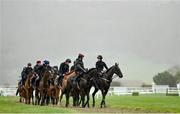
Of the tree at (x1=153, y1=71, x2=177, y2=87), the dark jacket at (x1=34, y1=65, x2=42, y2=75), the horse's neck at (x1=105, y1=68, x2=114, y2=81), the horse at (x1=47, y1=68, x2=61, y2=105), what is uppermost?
the tree at (x1=153, y1=71, x2=177, y2=87)

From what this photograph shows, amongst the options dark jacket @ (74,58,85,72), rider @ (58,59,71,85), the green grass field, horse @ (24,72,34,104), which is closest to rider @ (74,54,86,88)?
dark jacket @ (74,58,85,72)

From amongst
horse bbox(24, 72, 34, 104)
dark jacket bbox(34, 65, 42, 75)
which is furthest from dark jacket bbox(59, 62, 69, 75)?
horse bbox(24, 72, 34, 104)

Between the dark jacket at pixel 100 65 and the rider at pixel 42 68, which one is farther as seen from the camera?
the dark jacket at pixel 100 65

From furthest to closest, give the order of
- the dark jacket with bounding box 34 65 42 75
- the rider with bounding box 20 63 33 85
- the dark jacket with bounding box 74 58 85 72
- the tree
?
the tree
the rider with bounding box 20 63 33 85
the dark jacket with bounding box 34 65 42 75
the dark jacket with bounding box 74 58 85 72

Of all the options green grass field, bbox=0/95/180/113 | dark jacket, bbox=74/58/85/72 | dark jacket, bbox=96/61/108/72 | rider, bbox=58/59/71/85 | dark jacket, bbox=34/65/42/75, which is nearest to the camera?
green grass field, bbox=0/95/180/113

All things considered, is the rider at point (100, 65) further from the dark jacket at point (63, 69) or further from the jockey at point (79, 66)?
the dark jacket at point (63, 69)

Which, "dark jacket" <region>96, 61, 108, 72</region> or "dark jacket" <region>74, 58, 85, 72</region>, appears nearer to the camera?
"dark jacket" <region>74, 58, 85, 72</region>

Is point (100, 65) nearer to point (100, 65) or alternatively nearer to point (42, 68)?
point (100, 65)

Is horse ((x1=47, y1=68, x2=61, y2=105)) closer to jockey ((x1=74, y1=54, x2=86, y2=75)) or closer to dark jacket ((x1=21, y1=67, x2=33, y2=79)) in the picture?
jockey ((x1=74, y1=54, x2=86, y2=75))

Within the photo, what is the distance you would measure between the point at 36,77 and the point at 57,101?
2218 mm

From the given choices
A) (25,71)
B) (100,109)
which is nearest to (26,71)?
(25,71)

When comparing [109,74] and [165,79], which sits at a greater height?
[165,79]

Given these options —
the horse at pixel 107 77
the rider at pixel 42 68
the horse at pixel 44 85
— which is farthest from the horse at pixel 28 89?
the horse at pixel 107 77

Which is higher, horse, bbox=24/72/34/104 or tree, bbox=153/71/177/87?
tree, bbox=153/71/177/87
